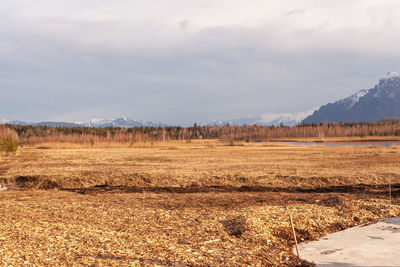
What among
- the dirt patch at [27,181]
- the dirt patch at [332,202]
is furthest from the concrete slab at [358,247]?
the dirt patch at [27,181]

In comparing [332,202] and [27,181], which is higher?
[332,202]

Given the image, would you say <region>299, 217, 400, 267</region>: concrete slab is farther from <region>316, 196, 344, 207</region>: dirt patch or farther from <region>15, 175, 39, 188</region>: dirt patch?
<region>15, 175, 39, 188</region>: dirt patch

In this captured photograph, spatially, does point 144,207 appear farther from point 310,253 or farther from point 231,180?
point 231,180

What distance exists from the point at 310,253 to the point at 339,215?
15.2 feet

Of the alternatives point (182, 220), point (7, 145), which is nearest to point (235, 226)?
point (182, 220)

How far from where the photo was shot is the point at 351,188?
23453 mm

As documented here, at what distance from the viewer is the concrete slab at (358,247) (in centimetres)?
1003

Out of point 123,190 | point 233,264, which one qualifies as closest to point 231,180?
point 123,190

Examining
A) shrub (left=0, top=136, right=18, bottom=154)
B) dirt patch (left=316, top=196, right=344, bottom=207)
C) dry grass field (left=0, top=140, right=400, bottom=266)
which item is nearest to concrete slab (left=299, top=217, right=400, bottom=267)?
dry grass field (left=0, top=140, right=400, bottom=266)

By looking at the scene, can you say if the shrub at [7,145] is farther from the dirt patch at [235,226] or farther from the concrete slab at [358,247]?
the concrete slab at [358,247]

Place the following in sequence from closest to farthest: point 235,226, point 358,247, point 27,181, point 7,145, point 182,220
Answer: point 358,247
point 235,226
point 182,220
point 27,181
point 7,145

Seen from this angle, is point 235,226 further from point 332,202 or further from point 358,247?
point 332,202

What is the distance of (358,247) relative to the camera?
1116cm

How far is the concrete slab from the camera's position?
10.0 m
